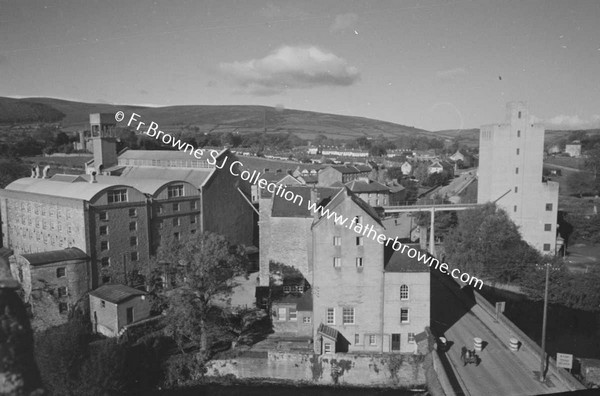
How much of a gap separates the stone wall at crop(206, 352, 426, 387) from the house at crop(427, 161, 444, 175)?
204 feet

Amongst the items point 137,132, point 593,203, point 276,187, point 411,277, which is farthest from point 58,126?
point 593,203

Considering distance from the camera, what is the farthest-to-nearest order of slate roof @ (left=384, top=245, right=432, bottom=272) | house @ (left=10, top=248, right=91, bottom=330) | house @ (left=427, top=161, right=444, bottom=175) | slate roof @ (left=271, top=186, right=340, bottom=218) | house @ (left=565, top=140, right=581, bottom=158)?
house @ (left=565, top=140, right=581, bottom=158), house @ (left=427, top=161, right=444, bottom=175), slate roof @ (left=271, top=186, right=340, bottom=218), house @ (left=10, top=248, right=91, bottom=330), slate roof @ (left=384, top=245, right=432, bottom=272)

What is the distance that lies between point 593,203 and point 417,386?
43.8m

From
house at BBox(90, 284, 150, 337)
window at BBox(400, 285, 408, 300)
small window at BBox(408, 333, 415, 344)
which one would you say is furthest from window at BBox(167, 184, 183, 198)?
small window at BBox(408, 333, 415, 344)

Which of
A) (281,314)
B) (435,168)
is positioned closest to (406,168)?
(435,168)

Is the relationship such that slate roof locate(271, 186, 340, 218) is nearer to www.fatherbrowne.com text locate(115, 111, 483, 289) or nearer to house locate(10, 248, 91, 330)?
www.fatherbrowne.com text locate(115, 111, 483, 289)

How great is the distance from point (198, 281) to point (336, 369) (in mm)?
7641

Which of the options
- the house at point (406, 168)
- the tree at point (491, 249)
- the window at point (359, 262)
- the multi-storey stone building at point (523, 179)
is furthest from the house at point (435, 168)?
the window at point (359, 262)

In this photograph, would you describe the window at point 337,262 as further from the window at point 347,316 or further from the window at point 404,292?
the window at point 404,292

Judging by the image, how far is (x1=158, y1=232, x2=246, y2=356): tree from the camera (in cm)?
2212

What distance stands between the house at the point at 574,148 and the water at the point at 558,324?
58.1m

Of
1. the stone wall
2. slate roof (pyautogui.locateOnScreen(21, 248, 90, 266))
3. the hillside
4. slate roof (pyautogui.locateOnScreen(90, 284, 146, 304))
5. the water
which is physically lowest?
the water

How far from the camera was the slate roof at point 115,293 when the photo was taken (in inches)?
974

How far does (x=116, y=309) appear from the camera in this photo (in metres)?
24.4
